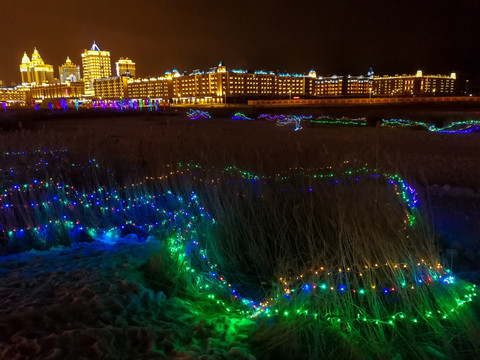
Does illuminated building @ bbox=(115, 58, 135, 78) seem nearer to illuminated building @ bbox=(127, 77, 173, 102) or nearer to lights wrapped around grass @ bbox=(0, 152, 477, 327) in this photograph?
illuminated building @ bbox=(127, 77, 173, 102)

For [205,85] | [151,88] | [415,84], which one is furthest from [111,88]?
[415,84]

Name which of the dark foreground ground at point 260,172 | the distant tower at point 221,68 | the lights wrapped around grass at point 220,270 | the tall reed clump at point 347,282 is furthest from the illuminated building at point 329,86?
the tall reed clump at point 347,282

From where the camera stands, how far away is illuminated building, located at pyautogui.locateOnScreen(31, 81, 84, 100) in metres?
140

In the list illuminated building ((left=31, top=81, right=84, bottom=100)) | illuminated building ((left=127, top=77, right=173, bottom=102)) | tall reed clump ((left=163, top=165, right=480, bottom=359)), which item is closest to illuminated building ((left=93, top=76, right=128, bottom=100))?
illuminated building ((left=127, top=77, right=173, bottom=102))

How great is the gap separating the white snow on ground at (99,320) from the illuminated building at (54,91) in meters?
149

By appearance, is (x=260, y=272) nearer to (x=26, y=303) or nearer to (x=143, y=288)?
(x=143, y=288)

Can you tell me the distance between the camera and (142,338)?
210cm

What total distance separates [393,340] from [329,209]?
5.80 feet

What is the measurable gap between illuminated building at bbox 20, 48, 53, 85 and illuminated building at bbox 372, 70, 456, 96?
129316mm

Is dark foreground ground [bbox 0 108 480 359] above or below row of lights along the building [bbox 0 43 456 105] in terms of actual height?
below

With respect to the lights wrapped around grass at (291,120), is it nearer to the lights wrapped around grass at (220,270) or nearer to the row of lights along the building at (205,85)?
the lights wrapped around grass at (220,270)

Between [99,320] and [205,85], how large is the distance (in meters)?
120

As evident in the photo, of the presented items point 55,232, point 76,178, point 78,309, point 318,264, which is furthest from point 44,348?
point 76,178

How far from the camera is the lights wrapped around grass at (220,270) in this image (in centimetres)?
254
